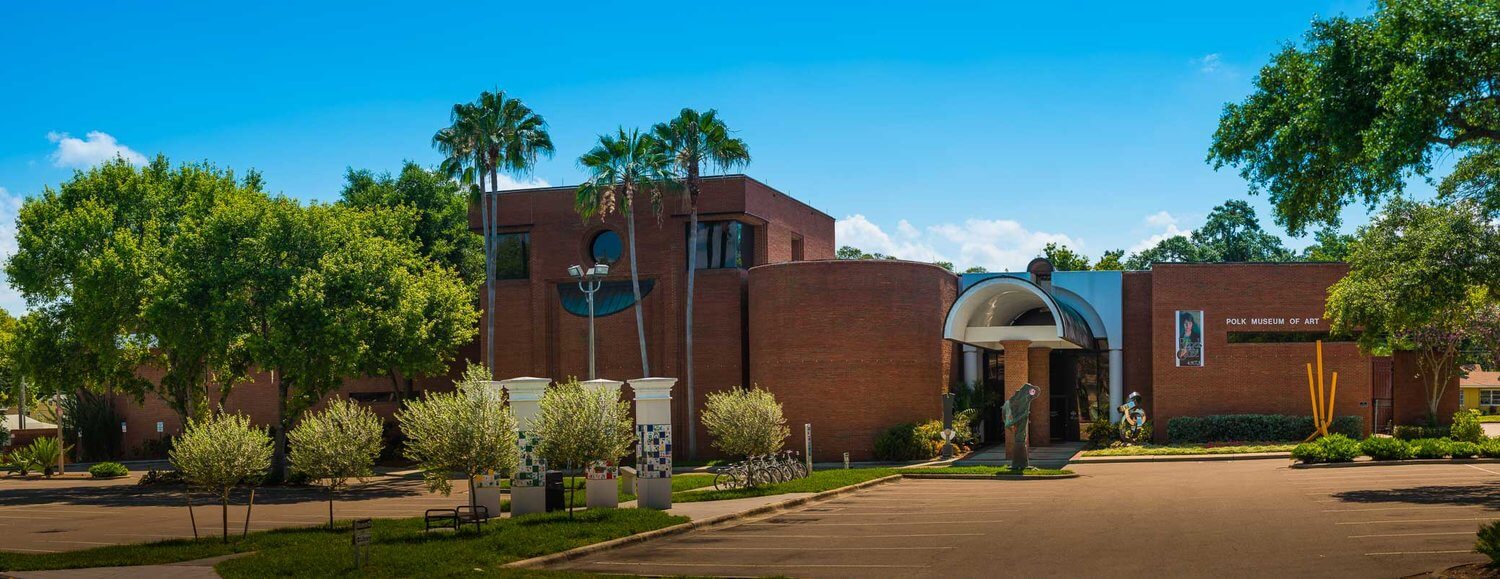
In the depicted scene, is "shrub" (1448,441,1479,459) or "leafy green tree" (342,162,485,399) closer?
"shrub" (1448,441,1479,459)

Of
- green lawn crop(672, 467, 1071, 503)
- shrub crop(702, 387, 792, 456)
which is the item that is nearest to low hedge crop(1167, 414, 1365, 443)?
green lawn crop(672, 467, 1071, 503)

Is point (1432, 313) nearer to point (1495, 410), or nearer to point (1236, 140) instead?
point (1236, 140)

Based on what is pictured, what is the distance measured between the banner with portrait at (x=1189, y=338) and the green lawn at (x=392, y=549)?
27.2 meters

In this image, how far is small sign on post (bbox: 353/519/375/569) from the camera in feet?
61.7

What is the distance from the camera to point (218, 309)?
3959 centimetres

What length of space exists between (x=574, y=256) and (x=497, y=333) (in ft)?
14.9

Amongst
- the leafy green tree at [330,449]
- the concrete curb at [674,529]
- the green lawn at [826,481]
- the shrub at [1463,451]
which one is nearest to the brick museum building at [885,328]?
the green lawn at [826,481]

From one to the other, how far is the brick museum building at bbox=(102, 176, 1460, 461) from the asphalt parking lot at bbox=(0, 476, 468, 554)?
10.7 metres

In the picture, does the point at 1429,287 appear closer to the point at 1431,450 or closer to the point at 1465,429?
the point at 1431,450

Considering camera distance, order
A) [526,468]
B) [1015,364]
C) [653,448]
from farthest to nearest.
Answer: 1. [1015,364]
2. [653,448]
3. [526,468]

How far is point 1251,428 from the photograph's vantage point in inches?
1718

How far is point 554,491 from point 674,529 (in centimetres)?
427

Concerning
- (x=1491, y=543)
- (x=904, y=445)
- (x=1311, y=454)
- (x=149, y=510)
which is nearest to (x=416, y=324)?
(x=149, y=510)

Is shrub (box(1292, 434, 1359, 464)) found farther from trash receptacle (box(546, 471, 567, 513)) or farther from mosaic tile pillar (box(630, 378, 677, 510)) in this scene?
trash receptacle (box(546, 471, 567, 513))
